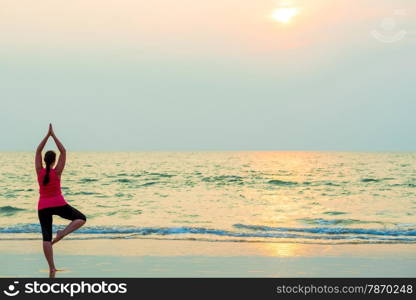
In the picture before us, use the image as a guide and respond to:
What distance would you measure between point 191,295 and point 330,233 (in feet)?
28.0

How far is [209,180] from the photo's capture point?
38594mm

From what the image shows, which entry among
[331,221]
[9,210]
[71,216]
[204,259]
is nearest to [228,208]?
[331,221]

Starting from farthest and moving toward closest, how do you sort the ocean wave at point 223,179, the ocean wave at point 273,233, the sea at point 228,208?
the ocean wave at point 223,179, the sea at point 228,208, the ocean wave at point 273,233

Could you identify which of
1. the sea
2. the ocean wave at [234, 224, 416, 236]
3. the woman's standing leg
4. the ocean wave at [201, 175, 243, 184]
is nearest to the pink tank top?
the woman's standing leg

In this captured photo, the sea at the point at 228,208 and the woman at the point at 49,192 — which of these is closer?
the woman at the point at 49,192

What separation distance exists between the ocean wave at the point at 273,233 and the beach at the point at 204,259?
139 centimetres

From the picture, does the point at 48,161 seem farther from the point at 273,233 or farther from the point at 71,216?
the point at 273,233

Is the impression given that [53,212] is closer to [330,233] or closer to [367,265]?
[367,265]

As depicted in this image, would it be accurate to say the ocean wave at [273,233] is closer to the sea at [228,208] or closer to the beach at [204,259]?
the sea at [228,208]

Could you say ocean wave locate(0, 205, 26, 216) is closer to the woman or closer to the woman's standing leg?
the woman's standing leg
